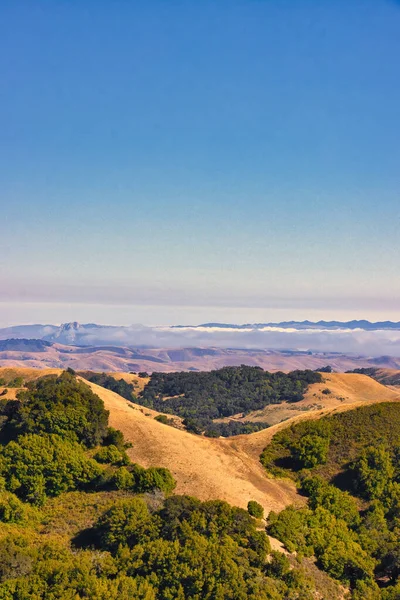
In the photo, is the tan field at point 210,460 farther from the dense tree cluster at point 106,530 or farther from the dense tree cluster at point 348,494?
the dense tree cluster at point 106,530

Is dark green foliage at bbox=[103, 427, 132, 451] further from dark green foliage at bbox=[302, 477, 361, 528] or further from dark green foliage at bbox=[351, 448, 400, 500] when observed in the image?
dark green foliage at bbox=[351, 448, 400, 500]

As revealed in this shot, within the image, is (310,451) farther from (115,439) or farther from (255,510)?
(115,439)

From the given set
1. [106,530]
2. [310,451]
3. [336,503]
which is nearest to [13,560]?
[106,530]

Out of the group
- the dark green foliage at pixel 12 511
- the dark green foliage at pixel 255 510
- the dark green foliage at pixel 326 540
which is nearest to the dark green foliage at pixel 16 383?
the dark green foliage at pixel 12 511

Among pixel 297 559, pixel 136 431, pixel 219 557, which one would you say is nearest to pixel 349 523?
pixel 297 559

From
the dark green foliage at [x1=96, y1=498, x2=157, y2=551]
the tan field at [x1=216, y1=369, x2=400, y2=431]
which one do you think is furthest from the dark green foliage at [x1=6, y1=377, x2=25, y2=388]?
the tan field at [x1=216, y1=369, x2=400, y2=431]
